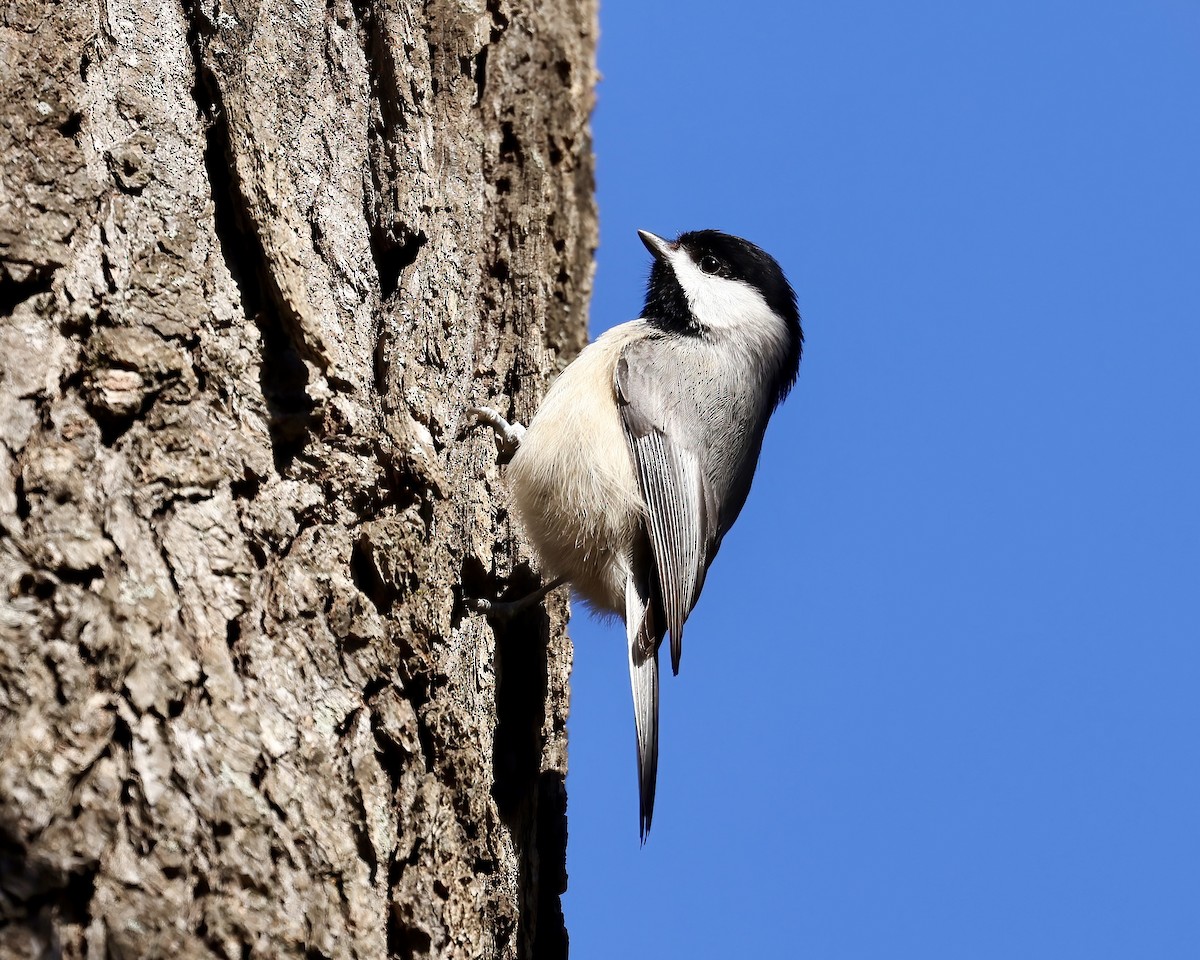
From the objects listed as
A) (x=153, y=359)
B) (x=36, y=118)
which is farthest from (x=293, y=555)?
(x=36, y=118)

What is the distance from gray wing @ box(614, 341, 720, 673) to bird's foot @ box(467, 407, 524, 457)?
13.4 inches

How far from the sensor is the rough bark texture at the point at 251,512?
1.52 meters

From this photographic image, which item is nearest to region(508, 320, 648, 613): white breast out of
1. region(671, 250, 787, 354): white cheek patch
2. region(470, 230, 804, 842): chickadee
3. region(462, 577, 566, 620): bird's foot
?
region(470, 230, 804, 842): chickadee

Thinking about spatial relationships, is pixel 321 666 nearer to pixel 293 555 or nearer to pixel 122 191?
pixel 293 555

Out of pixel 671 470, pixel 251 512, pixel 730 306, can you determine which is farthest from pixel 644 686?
pixel 730 306

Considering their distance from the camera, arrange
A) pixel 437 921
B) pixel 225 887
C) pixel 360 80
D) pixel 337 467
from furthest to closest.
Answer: pixel 360 80, pixel 337 467, pixel 437 921, pixel 225 887

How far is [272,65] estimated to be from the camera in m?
2.33

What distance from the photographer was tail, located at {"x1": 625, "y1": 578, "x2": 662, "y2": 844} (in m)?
2.65

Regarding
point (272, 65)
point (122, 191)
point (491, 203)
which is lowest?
point (122, 191)

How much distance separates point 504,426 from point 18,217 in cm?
148

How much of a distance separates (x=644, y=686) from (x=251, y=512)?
1261mm

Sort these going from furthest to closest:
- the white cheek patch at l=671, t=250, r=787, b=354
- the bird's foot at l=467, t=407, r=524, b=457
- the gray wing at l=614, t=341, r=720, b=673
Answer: the white cheek patch at l=671, t=250, r=787, b=354 → the gray wing at l=614, t=341, r=720, b=673 → the bird's foot at l=467, t=407, r=524, b=457

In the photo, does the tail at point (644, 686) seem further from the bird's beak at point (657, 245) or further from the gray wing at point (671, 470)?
the bird's beak at point (657, 245)

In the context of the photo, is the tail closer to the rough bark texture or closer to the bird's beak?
the rough bark texture
